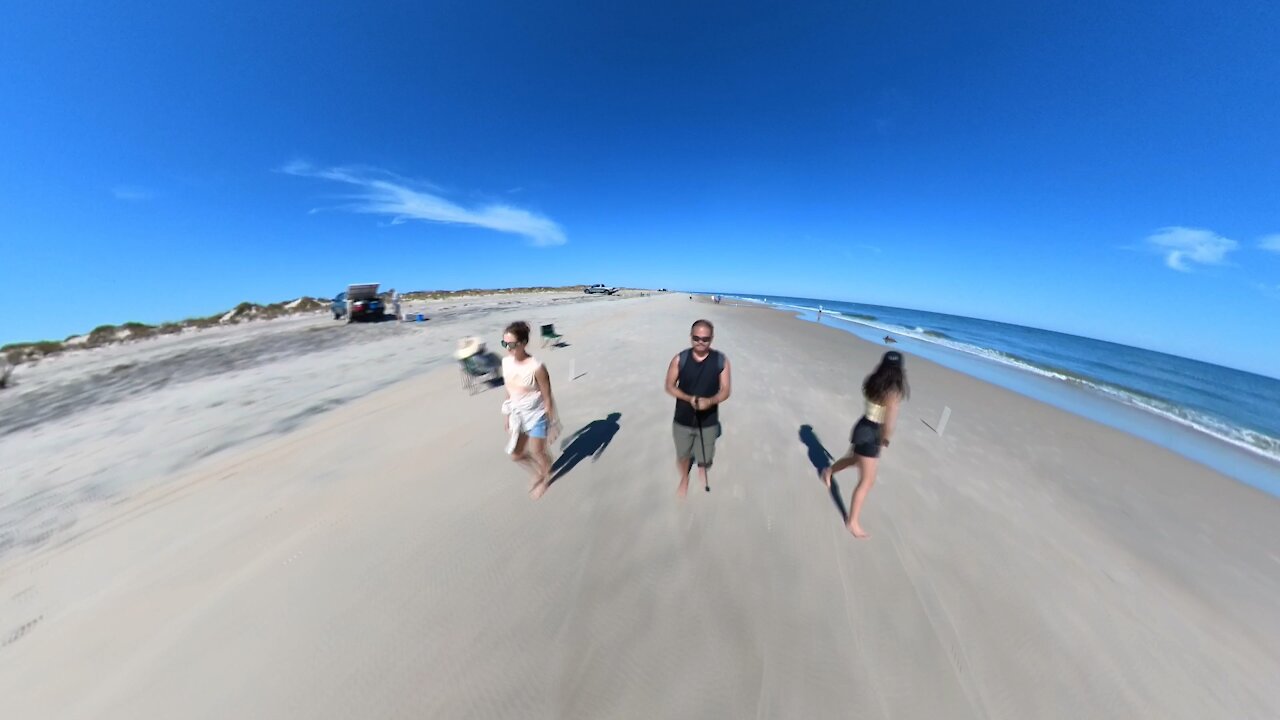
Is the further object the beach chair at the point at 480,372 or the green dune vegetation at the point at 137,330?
the green dune vegetation at the point at 137,330

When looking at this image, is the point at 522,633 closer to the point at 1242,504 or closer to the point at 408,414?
the point at 408,414

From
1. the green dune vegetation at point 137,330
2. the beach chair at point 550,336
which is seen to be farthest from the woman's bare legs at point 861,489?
the green dune vegetation at point 137,330

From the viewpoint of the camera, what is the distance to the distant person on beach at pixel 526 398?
3.99 m

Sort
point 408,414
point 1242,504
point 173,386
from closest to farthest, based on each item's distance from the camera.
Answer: point 1242,504 → point 408,414 → point 173,386

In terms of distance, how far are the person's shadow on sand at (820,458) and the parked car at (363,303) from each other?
25.3 meters

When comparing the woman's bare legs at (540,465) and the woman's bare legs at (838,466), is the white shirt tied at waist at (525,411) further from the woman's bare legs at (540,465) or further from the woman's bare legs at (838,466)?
the woman's bare legs at (838,466)

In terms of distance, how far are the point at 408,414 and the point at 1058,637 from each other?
926 cm

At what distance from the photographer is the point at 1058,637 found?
2965 mm

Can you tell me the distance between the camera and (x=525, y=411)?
4125 millimetres

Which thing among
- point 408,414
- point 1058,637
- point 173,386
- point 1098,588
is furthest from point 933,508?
point 173,386

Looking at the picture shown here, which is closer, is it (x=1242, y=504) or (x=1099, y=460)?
(x=1242, y=504)

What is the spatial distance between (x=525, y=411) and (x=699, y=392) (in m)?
2.01

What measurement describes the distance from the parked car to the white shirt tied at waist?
23.6 meters

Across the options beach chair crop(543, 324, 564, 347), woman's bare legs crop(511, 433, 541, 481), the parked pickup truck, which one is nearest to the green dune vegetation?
the parked pickup truck
